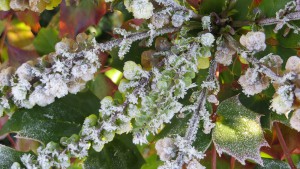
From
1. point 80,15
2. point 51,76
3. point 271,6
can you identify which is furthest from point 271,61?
point 80,15

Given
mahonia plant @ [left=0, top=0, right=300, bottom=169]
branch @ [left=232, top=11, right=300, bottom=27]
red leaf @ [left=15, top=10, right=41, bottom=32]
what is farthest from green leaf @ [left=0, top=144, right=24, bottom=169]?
branch @ [left=232, top=11, right=300, bottom=27]

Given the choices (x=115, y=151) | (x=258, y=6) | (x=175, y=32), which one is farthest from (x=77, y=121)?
(x=258, y=6)

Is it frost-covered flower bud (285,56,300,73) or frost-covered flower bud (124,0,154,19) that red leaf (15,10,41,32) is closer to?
frost-covered flower bud (124,0,154,19)

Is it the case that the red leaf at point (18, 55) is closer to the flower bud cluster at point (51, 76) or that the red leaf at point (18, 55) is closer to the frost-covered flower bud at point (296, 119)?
the flower bud cluster at point (51, 76)

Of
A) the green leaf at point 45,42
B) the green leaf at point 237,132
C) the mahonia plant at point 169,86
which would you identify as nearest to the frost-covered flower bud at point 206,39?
the mahonia plant at point 169,86

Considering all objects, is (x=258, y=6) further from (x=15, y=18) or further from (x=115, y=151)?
(x=15, y=18)

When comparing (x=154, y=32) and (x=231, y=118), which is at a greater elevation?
(x=154, y=32)
